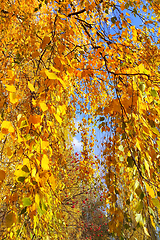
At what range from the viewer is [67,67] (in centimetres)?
100

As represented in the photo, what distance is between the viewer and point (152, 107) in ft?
2.76

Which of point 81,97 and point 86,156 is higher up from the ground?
point 81,97

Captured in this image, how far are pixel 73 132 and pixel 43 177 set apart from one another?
8.11 ft

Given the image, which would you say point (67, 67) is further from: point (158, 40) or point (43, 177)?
point (158, 40)

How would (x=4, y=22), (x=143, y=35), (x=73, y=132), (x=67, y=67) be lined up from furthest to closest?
(x=73, y=132), (x=4, y=22), (x=143, y=35), (x=67, y=67)

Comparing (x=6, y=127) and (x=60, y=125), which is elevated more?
(x=60, y=125)

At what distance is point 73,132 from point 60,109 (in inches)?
95.0

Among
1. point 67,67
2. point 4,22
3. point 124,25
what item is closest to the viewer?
point 67,67

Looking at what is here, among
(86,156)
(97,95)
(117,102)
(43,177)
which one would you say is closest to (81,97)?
(97,95)

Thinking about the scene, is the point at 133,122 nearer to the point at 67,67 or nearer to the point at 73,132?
the point at 67,67

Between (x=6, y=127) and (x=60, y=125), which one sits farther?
(x=60, y=125)

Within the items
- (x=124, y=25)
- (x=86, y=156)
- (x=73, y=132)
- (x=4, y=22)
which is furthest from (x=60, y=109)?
(x=86, y=156)

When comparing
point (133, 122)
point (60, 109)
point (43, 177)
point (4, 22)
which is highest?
point (4, 22)

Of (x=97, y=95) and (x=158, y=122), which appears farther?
(x=97, y=95)
